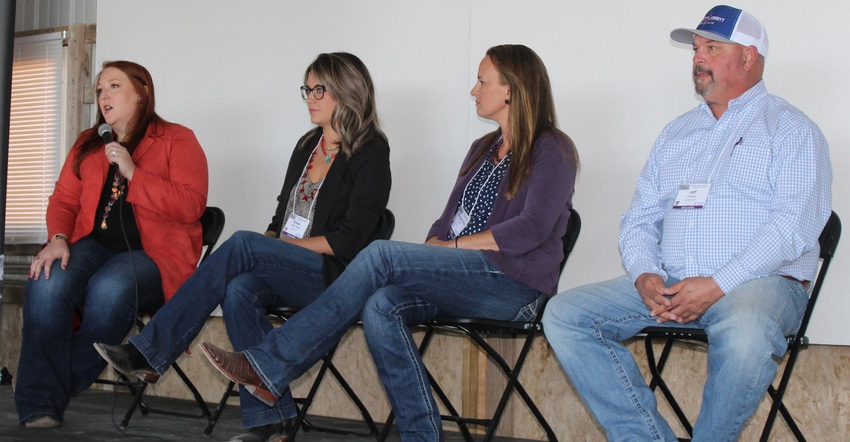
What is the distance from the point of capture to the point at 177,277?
357cm

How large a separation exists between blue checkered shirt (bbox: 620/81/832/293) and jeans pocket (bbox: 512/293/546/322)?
0.32 meters

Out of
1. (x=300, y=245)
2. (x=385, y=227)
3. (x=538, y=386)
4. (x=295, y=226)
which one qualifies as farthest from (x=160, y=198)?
(x=538, y=386)

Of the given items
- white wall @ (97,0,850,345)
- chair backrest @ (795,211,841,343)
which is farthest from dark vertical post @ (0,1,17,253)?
chair backrest @ (795,211,841,343)

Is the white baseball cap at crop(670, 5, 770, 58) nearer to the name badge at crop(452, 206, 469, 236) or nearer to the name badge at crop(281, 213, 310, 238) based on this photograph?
the name badge at crop(452, 206, 469, 236)

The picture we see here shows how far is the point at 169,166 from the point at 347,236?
877mm

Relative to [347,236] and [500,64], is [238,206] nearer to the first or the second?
[347,236]

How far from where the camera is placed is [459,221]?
3.23m

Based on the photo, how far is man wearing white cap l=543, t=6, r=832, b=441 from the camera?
2312 mm

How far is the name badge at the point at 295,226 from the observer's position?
3.46 metres

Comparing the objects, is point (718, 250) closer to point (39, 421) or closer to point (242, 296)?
point (242, 296)

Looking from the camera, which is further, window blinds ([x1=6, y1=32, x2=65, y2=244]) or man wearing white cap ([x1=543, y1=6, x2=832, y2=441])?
window blinds ([x1=6, y1=32, x2=65, y2=244])

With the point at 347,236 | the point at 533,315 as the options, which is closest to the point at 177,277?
the point at 347,236

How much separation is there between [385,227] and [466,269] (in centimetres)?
68

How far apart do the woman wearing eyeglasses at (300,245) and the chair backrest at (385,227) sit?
0.19 ft
